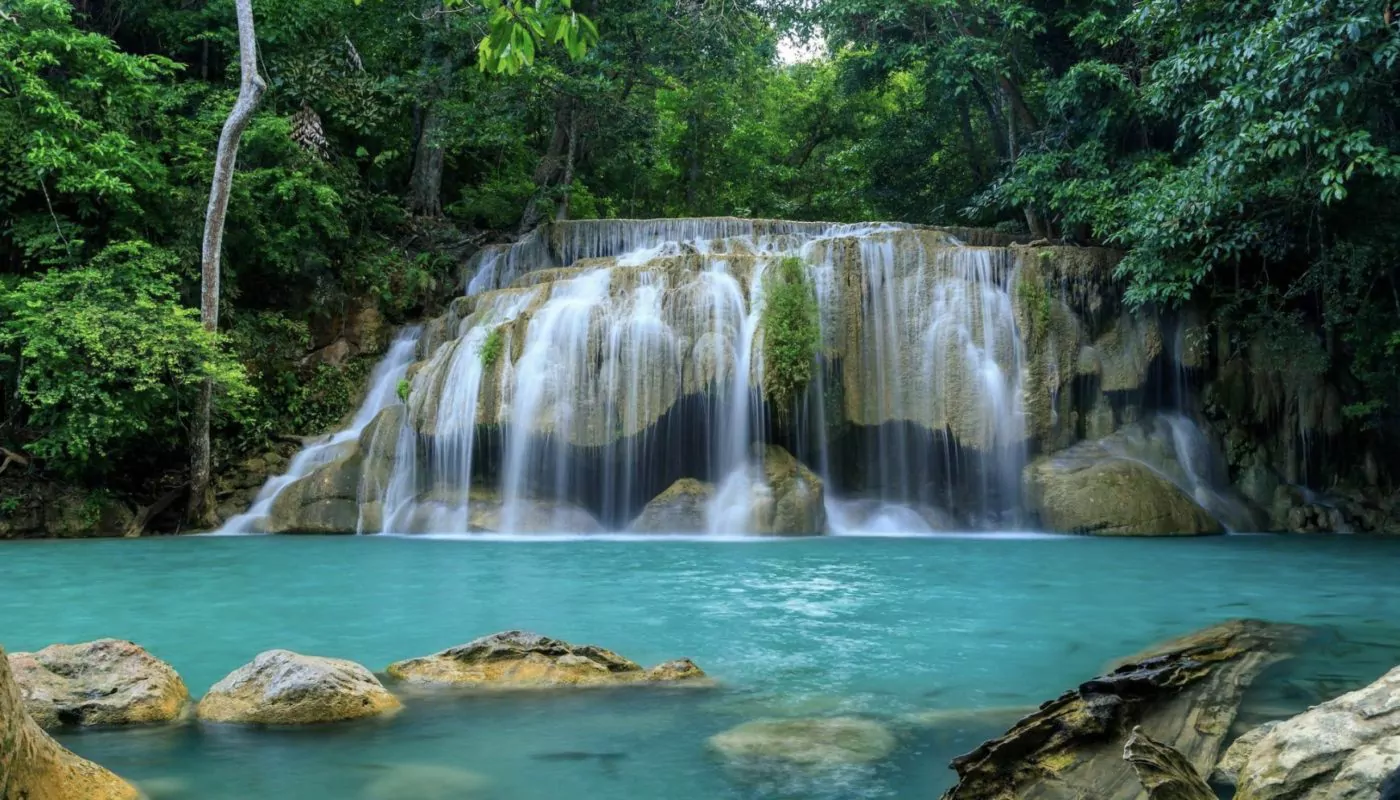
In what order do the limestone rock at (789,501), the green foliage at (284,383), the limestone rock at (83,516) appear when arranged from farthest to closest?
the green foliage at (284,383), the limestone rock at (83,516), the limestone rock at (789,501)

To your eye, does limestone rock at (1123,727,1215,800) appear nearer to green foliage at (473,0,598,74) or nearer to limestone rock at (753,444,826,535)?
green foliage at (473,0,598,74)

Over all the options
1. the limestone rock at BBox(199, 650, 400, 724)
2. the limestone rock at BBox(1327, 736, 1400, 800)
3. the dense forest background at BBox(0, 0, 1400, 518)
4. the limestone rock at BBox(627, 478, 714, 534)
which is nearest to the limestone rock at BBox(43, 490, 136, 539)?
the dense forest background at BBox(0, 0, 1400, 518)

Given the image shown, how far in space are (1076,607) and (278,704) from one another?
18.4ft

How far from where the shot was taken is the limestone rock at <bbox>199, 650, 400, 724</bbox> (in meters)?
4.31

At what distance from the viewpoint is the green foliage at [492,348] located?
1418 cm

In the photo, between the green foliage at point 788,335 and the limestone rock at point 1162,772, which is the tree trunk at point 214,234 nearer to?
the green foliage at point 788,335

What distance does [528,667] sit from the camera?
5012 millimetres

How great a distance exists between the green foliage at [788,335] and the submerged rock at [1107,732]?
365 inches

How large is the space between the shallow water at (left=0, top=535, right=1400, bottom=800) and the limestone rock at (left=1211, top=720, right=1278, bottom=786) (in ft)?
2.71

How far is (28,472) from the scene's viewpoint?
546 inches

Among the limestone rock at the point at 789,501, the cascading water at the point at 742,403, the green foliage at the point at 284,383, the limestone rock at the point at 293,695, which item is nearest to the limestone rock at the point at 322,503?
the cascading water at the point at 742,403

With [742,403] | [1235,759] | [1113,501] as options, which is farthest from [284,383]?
[1235,759]

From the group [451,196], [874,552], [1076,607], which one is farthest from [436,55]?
[1076,607]

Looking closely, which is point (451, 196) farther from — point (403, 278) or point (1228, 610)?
point (1228, 610)
